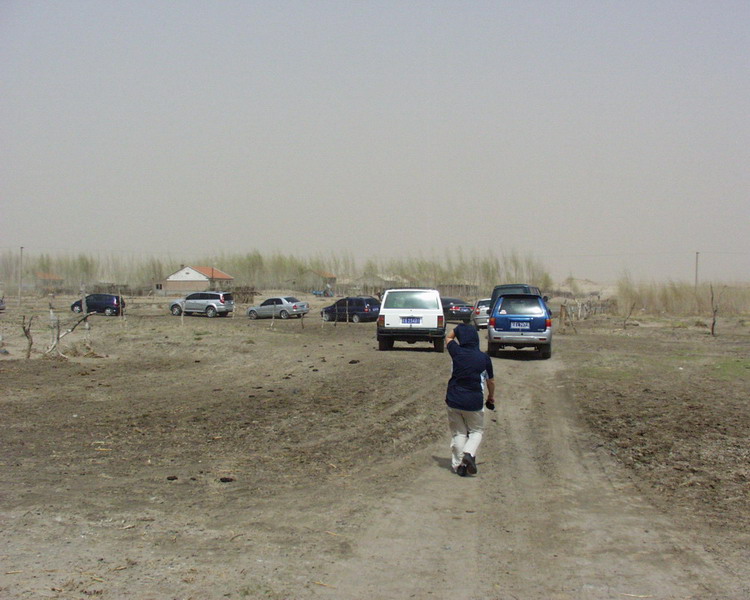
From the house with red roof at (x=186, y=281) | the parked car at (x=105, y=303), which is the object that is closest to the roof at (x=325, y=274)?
the house with red roof at (x=186, y=281)

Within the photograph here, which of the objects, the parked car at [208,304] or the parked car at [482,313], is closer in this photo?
the parked car at [482,313]

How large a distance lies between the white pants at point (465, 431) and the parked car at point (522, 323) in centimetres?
1309

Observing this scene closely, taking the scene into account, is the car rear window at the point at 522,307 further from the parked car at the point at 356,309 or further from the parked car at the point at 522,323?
the parked car at the point at 356,309

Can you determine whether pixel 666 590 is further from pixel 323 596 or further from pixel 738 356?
pixel 738 356

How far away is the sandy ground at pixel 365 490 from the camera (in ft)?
17.0

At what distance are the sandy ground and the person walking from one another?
28 centimetres

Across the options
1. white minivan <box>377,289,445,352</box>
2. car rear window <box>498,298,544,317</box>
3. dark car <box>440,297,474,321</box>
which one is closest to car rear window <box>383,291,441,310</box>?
white minivan <box>377,289,445,352</box>

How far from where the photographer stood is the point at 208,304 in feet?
164

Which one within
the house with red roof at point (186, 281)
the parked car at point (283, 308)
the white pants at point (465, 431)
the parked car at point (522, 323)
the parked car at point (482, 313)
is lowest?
the house with red roof at point (186, 281)

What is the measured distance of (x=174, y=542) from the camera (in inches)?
229

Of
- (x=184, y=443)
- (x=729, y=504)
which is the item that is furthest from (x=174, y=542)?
(x=729, y=504)

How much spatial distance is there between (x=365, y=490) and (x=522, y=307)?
1468 cm

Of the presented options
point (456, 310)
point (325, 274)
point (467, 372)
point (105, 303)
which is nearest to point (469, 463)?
point (467, 372)

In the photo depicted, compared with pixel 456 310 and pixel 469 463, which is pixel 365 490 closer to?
pixel 469 463
